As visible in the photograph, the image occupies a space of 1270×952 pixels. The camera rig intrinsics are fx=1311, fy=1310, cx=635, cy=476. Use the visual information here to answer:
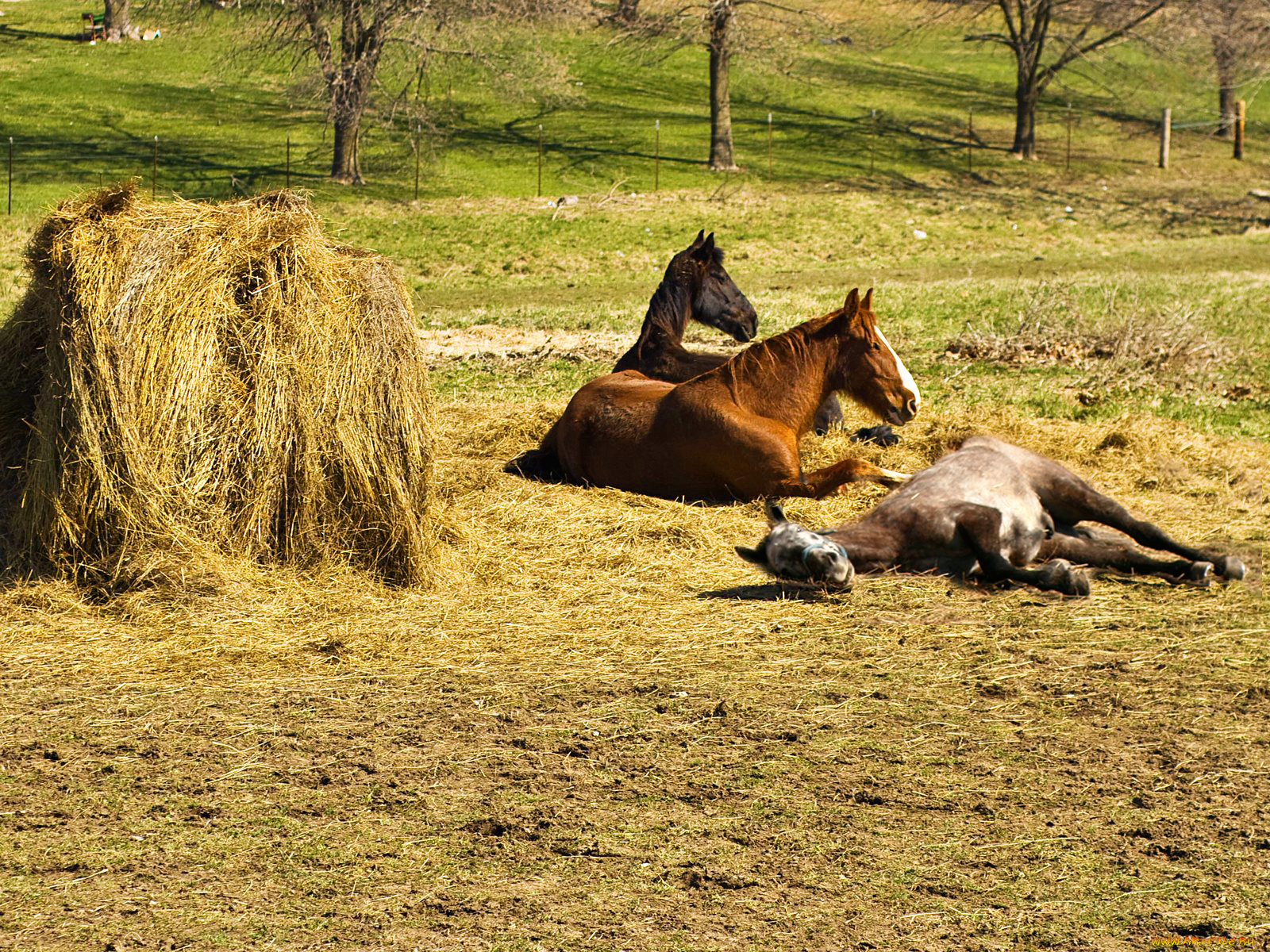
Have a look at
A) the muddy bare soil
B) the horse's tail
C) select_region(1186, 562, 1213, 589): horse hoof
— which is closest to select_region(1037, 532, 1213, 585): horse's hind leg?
select_region(1186, 562, 1213, 589): horse hoof

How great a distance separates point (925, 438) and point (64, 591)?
6.03m

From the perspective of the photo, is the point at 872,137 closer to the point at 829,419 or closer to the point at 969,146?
the point at 969,146

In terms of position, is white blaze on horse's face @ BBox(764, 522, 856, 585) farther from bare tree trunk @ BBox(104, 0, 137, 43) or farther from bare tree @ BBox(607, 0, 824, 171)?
bare tree trunk @ BBox(104, 0, 137, 43)

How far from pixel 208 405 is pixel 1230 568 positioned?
5.55 m

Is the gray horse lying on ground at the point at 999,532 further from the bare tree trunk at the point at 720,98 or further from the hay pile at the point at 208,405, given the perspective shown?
the bare tree trunk at the point at 720,98

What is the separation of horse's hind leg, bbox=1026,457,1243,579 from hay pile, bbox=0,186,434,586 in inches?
139

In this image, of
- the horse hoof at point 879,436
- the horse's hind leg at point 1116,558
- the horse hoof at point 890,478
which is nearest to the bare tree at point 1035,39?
the horse hoof at point 879,436

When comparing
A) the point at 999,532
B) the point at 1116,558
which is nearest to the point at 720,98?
the point at 1116,558

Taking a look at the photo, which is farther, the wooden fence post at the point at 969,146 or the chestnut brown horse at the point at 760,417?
the wooden fence post at the point at 969,146

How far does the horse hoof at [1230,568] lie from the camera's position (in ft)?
23.4

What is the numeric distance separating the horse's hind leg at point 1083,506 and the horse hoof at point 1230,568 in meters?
0.15

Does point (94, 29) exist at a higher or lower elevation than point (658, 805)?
higher

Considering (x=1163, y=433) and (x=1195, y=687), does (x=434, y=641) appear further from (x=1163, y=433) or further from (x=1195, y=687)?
(x=1163, y=433)

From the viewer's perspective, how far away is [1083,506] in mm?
7492
